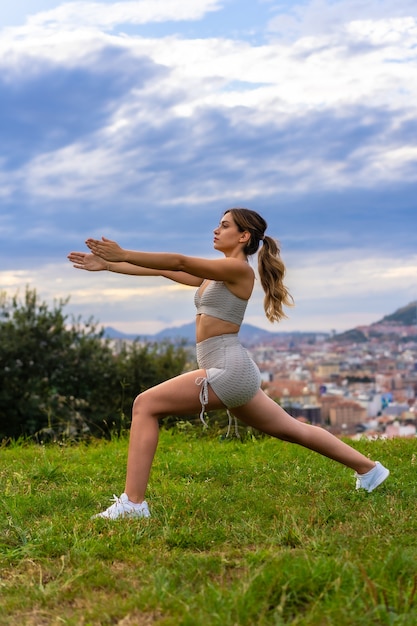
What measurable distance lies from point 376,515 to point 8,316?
66.0ft

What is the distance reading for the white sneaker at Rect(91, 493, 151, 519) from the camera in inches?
214

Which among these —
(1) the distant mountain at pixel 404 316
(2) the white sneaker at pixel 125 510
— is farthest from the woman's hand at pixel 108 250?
(1) the distant mountain at pixel 404 316

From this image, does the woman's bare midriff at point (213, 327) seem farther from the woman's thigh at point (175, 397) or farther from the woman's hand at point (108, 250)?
the woman's hand at point (108, 250)

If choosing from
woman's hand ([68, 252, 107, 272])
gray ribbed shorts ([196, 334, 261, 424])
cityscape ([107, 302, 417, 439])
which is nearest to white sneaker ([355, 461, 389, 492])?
gray ribbed shorts ([196, 334, 261, 424])

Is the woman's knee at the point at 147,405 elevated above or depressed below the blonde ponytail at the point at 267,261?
below

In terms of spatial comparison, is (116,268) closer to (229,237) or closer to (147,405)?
(229,237)

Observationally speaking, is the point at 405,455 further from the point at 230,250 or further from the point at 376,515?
the point at 230,250

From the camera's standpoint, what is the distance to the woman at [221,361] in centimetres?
557

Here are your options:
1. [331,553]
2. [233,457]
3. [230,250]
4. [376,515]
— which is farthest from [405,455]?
[331,553]

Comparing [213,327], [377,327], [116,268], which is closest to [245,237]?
[213,327]

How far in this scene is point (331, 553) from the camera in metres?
4.31

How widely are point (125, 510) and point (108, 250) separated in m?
1.81

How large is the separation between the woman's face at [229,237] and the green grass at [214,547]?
6.18 feet

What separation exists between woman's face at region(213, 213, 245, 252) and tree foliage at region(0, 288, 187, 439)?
17260 millimetres
